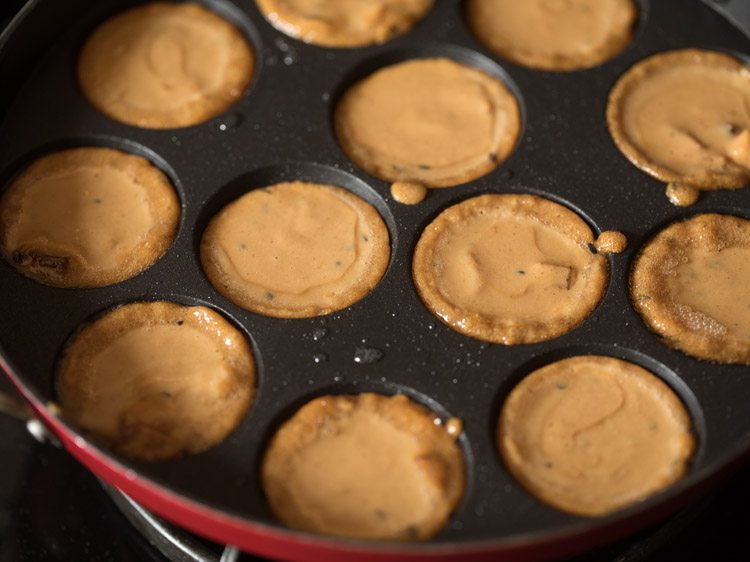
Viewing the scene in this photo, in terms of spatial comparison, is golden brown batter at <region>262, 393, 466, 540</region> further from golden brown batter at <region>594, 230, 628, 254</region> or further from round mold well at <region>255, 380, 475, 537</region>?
golden brown batter at <region>594, 230, 628, 254</region>

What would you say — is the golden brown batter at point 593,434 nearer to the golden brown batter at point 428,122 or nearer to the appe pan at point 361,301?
the appe pan at point 361,301

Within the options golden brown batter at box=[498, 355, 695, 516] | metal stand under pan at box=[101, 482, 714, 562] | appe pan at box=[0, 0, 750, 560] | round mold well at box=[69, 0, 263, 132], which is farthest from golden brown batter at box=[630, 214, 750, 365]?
round mold well at box=[69, 0, 263, 132]

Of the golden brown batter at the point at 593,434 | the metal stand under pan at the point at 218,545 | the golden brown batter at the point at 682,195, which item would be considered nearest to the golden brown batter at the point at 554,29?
the golden brown batter at the point at 682,195

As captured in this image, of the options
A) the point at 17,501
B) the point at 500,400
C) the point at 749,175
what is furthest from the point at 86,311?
the point at 749,175

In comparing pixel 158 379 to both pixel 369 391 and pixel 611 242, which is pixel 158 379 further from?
pixel 611 242

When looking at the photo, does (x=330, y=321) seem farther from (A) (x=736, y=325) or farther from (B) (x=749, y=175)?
(B) (x=749, y=175)

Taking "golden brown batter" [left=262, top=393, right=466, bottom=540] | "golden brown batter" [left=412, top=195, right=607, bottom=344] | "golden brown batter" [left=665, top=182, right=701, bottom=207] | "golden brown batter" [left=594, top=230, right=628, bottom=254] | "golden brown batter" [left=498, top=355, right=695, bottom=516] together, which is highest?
"golden brown batter" [left=665, top=182, right=701, bottom=207]
